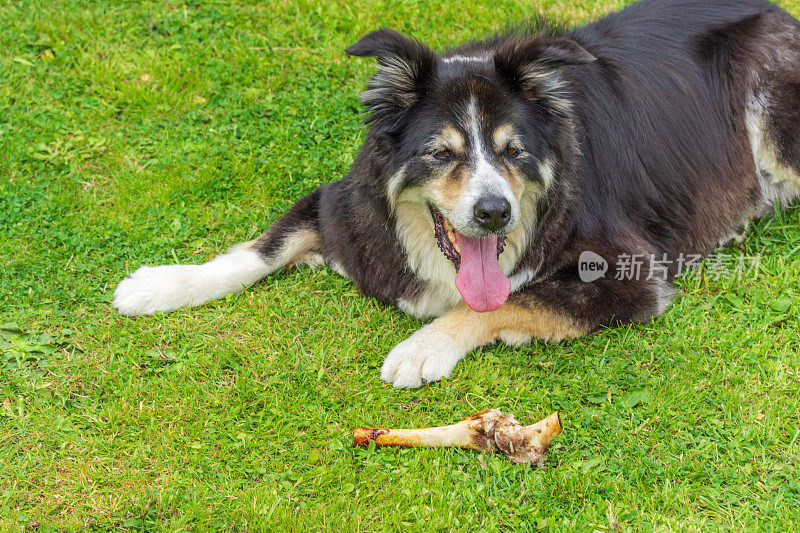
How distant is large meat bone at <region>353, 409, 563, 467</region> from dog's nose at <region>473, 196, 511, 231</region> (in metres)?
0.97

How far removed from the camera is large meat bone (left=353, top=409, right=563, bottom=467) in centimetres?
390

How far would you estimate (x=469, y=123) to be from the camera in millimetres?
4074

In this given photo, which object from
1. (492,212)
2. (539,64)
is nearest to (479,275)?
(492,212)

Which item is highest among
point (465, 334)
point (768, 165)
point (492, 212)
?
point (492, 212)

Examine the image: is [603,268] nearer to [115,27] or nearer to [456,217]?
[456,217]

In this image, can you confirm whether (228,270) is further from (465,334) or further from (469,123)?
(469,123)

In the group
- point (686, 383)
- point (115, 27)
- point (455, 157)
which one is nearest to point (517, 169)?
point (455, 157)

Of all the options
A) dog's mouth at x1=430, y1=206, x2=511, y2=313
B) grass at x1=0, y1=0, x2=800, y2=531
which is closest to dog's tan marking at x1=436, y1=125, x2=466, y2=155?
dog's mouth at x1=430, y1=206, x2=511, y2=313

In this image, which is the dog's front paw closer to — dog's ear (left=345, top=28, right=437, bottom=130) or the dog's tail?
the dog's tail

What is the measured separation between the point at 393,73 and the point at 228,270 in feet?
5.90

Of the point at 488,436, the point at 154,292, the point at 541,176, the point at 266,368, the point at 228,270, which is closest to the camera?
the point at 488,436

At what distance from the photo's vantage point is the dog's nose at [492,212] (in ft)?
13.0

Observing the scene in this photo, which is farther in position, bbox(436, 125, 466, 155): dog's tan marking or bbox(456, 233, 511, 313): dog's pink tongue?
bbox(456, 233, 511, 313): dog's pink tongue

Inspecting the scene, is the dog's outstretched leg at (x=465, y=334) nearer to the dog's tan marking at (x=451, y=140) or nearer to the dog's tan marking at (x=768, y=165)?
the dog's tan marking at (x=451, y=140)
